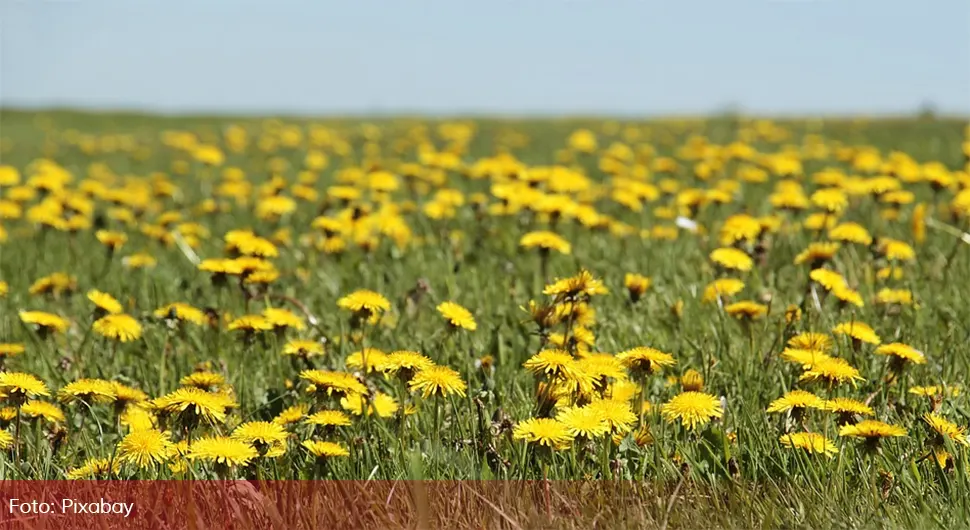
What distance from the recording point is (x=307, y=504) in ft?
6.20

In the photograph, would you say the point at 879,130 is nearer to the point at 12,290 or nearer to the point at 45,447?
the point at 12,290

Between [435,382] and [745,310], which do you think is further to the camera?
[745,310]

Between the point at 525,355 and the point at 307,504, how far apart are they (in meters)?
1.12

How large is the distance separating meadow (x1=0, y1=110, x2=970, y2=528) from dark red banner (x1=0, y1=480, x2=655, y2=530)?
23mm

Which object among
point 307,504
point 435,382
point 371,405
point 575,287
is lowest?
point 307,504

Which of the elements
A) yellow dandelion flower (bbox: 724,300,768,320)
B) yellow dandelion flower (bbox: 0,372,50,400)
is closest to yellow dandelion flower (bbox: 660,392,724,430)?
yellow dandelion flower (bbox: 724,300,768,320)

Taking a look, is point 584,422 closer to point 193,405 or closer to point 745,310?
point 193,405

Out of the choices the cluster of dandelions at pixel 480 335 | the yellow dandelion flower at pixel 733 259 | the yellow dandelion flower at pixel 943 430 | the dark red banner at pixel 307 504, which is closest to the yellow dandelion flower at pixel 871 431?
the cluster of dandelions at pixel 480 335

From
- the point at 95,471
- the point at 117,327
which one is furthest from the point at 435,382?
the point at 117,327

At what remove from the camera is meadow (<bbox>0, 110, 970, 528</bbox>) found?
192 centimetres

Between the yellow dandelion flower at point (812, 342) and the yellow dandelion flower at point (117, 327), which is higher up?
the yellow dandelion flower at point (812, 342)

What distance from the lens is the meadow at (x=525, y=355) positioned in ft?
6.31

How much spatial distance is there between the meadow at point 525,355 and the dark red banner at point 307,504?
0.08 ft

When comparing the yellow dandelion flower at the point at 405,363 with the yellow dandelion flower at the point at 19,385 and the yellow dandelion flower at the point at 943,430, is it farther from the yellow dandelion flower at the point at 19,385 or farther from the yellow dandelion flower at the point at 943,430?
the yellow dandelion flower at the point at 943,430
